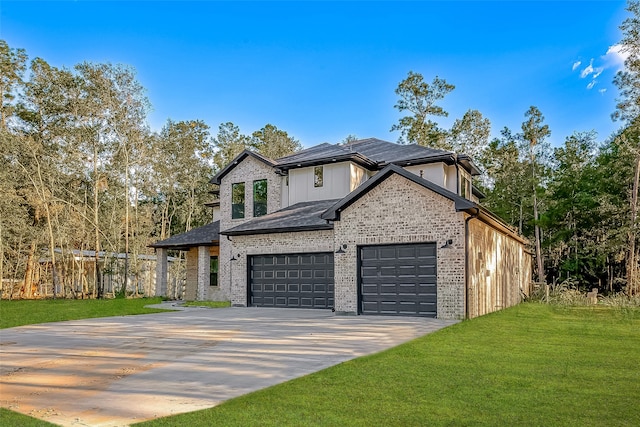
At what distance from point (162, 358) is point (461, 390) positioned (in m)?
5.07

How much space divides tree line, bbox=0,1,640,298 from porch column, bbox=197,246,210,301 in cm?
783

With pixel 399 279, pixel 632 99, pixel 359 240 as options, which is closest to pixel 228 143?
pixel 632 99

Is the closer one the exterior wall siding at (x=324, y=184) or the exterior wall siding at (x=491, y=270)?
the exterior wall siding at (x=491, y=270)

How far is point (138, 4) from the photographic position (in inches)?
736

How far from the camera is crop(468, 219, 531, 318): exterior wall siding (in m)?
15.2

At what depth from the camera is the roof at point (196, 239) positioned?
24047 mm

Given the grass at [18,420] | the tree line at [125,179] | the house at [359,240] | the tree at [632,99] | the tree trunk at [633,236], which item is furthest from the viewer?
the tree line at [125,179]

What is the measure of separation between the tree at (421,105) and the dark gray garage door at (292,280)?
25.7 meters

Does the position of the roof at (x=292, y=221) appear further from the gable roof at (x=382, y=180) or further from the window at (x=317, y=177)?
the gable roof at (x=382, y=180)

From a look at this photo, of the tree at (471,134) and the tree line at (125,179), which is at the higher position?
the tree at (471,134)

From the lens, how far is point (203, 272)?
24.3m

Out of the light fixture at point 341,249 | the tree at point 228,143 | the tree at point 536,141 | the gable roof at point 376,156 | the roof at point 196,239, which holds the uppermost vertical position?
the tree at point 228,143

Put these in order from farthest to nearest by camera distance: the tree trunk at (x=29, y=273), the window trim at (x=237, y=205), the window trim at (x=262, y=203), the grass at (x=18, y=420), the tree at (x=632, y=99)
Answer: the tree trunk at (x=29, y=273)
the tree at (x=632, y=99)
the window trim at (x=237, y=205)
the window trim at (x=262, y=203)
the grass at (x=18, y=420)

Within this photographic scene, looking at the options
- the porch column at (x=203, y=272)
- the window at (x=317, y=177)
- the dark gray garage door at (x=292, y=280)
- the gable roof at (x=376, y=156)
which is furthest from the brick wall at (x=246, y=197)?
the dark gray garage door at (x=292, y=280)
